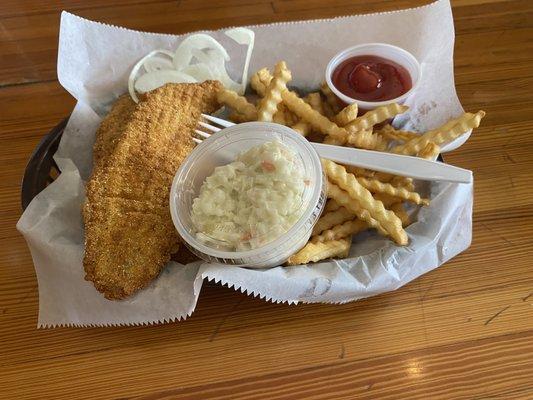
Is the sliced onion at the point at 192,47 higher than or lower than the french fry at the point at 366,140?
higher

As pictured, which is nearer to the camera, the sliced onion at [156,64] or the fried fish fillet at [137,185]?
the fried fish fillet at [137,185]

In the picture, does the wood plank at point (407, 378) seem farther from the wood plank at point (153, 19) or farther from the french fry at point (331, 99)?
the wood plank at point (153, 19)

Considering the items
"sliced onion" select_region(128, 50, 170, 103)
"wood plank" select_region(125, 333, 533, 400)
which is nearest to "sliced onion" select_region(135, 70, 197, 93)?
"sliced onion" select_region(128, 50, 170, 103)

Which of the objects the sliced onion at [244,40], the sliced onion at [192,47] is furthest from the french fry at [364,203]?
the sliced onion at [192,47]

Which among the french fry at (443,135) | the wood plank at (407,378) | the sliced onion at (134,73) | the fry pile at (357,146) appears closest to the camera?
the wood plank at (407,378)

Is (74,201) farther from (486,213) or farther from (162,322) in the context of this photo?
(486,213)

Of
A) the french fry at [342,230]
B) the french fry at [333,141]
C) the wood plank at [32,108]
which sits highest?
the french fry at [333,141]

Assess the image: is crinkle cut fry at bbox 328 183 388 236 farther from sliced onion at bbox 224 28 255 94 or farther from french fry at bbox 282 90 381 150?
sliced onion at bbox 224 28 255 94

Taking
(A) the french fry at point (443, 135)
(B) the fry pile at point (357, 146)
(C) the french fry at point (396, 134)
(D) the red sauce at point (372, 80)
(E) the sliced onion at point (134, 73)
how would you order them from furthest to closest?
1. (E) the sliced onion at point (134, 73)
2. (D) the red sauce at point (372, 80)
3. (C) the french fry at point (396, 134)
4. (A) the french fry at point (443, 135)
5. (B) the fry pile at point (357, 146)
